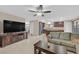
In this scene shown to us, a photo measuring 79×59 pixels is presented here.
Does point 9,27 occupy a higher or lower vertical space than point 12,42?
higher

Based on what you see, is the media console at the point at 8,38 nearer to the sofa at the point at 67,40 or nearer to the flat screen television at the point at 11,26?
the flat screen television at the point at 11,26

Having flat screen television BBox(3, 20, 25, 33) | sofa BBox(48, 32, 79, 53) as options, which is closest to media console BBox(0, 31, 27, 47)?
flat screen television BBox(3, 20, 25, 33)

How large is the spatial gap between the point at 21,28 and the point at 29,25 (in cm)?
493

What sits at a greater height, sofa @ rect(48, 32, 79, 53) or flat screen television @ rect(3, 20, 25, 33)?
flat screen television @ rect(3, 20, 25, 33)

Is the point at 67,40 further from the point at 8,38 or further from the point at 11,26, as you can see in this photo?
the point at 11,26

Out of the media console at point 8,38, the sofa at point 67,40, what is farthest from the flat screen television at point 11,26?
the sofa at point 67,40

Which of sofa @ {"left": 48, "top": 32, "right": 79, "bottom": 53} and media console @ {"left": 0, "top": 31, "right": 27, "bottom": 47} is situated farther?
media console @ {"left": 0, "top": 31, "right": 27, "bottom": 47}

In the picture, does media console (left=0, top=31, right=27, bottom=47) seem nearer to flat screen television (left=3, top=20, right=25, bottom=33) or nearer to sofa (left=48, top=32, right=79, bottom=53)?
flat screen television (left=3, top=20, right=25, bottom=33)

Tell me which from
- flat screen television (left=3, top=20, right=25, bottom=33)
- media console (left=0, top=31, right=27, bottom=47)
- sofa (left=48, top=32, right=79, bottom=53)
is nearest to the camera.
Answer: sofa (left=48, top=32, right=79, bottom=53)

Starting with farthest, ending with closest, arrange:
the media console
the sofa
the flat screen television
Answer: the flat screen television → the media console → the sofa
